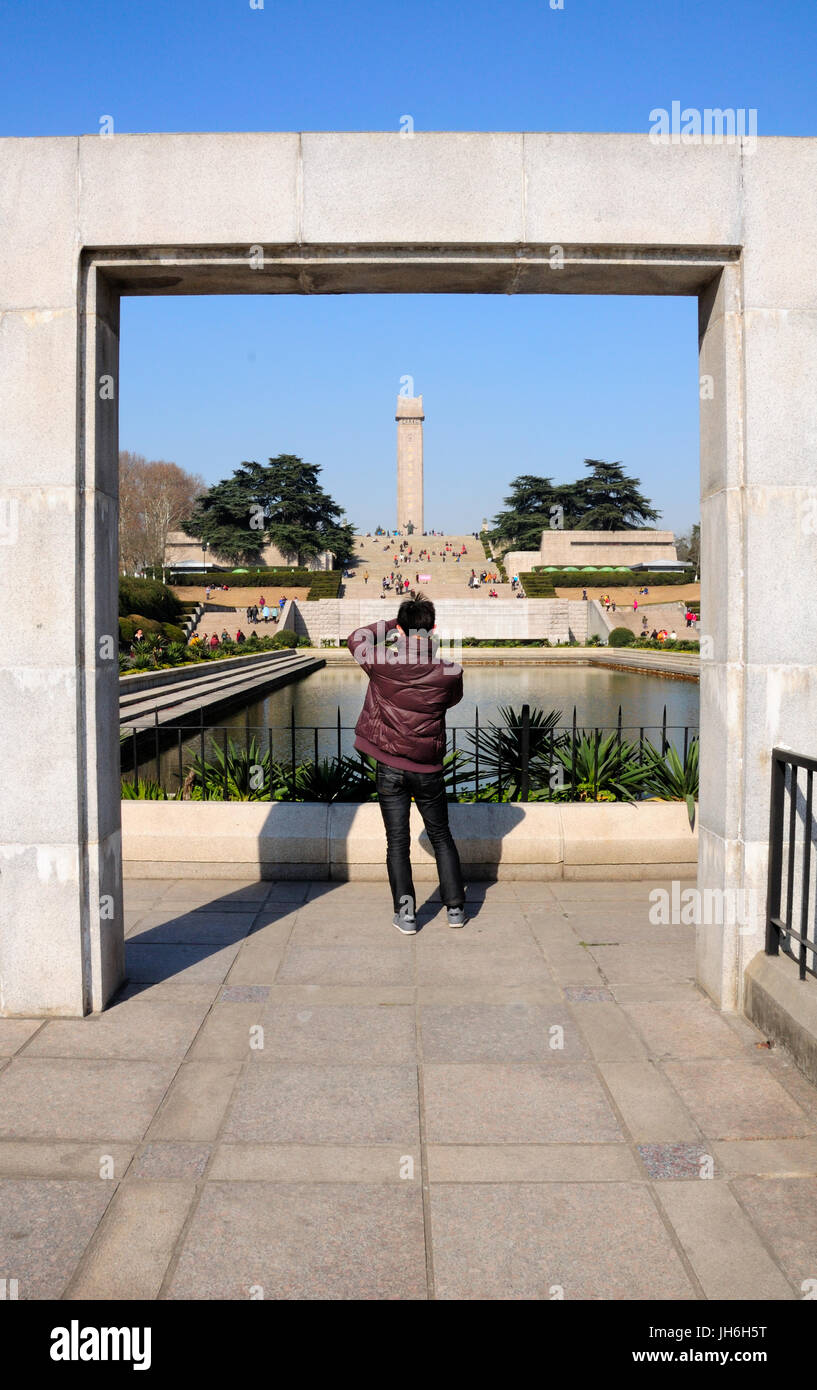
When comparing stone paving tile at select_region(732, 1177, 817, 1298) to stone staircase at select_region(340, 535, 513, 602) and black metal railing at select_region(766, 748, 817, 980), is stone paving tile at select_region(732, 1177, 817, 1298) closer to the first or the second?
black metal railing at select_region(766, 748, 817, 980)

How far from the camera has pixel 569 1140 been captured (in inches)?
121

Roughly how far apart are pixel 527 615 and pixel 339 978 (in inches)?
1726

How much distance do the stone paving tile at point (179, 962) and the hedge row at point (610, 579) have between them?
162 ft

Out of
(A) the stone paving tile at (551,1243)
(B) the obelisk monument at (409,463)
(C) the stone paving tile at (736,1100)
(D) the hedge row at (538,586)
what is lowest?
(A) the stone paving tile at (551,1243)

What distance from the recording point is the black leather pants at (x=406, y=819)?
5.15 metres

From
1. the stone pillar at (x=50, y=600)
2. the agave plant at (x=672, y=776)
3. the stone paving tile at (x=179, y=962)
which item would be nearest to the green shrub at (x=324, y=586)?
the agave plant at (x=672, y=776)

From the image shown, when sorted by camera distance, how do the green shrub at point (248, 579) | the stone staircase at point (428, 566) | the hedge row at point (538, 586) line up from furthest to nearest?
1. the green shrub at point (248, 579)
2. the stone staircase at point (428, 566)
3. the hedge row at point (538, 586)

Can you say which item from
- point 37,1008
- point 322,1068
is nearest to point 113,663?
point 37,1008

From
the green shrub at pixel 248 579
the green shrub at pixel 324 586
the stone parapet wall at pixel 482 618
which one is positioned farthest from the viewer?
the green shrub at pixel 248 579

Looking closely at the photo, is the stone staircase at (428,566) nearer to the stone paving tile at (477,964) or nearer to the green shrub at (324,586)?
the green shrub at (324,586)

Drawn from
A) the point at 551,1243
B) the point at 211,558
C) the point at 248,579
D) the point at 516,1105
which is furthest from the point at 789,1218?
the point at 211,558

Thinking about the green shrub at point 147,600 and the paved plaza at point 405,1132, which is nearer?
the paved plaza at point 405,1132

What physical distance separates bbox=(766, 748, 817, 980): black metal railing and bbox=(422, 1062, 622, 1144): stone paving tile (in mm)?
1129

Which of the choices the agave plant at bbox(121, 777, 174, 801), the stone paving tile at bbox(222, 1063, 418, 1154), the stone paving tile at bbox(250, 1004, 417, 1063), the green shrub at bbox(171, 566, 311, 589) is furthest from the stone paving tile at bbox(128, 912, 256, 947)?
the green shrub at bbox(171, 566, 311, 589)
